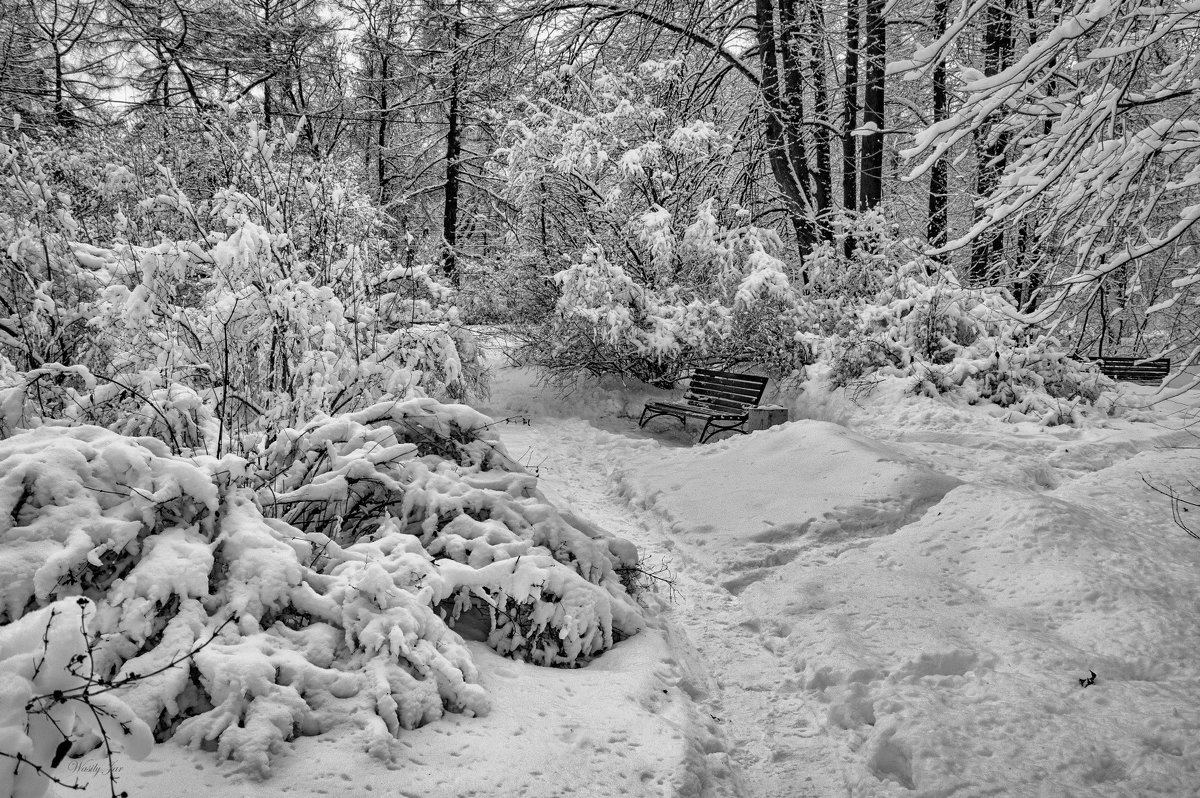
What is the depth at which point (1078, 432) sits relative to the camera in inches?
299

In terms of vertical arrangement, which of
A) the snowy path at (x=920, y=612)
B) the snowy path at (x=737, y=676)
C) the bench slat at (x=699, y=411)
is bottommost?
the snowy path at (x=737, y=676)

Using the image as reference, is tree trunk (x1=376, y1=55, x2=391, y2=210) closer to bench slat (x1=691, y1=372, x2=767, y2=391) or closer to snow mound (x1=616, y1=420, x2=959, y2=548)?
bench slat (x1=691, y1=372, x2=767, y2=391)

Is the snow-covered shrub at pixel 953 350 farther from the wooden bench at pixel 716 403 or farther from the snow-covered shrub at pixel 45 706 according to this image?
the snow-covered shrub at pixel 45 706

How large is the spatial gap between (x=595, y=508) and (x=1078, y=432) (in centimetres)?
526

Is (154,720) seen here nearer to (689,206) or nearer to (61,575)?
(61,575)

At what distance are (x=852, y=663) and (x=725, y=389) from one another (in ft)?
19.2

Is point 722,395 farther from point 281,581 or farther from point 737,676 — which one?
point 281,581

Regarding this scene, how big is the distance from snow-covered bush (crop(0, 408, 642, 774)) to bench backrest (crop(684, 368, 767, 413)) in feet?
16.9

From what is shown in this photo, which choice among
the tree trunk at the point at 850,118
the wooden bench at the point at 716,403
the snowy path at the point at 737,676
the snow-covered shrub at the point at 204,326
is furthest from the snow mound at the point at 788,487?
the tree trunk at the point at 850,118

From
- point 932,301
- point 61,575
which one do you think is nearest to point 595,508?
point 61,575

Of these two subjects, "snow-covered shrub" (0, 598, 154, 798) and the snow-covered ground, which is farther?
the snow-covered ground

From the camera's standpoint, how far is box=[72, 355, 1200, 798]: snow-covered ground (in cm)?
230

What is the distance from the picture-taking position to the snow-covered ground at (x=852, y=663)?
7.54ft

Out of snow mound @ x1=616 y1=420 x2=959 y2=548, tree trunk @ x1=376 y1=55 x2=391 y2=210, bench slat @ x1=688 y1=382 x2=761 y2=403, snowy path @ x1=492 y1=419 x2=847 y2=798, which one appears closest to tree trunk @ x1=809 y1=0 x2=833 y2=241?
bench slat @ x1=688 y1=382 x2=761 y2=403
